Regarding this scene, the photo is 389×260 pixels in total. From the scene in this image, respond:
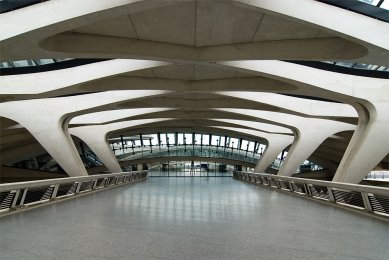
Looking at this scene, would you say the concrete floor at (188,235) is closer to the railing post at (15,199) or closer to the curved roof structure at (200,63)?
the railing post at (15,199)

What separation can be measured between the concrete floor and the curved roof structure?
184 inches

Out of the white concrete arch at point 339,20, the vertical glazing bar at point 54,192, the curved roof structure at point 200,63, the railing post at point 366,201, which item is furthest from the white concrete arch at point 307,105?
the vertical glazing bar at point 54,192

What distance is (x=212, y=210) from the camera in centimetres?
1012

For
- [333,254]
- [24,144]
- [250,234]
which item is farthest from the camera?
[24,144]

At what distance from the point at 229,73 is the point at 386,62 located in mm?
7177

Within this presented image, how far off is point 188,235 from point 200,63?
768 centimetres

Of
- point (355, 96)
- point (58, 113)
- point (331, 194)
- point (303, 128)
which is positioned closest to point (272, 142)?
point (303, 128)

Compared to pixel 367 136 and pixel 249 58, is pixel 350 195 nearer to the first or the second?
pixel 249 58

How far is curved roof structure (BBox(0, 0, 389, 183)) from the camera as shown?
9.46 metres

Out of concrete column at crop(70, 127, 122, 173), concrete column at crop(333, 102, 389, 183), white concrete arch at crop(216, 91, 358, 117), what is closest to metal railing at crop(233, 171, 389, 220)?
concrete column at crop(333, 102, 389, 183)

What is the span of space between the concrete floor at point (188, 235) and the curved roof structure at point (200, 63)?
467 cm

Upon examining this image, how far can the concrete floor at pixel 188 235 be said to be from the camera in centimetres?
512

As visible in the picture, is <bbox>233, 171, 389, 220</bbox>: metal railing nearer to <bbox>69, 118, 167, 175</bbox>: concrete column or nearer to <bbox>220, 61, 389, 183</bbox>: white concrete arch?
<bbox>220, 61, 389, 183</bbox>: white concrete arch

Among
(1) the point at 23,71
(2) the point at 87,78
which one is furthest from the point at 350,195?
(1) the point at 23,71
